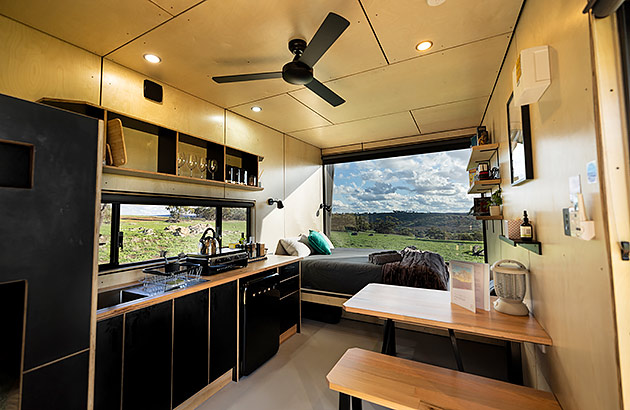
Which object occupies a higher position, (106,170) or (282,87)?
(282,87)

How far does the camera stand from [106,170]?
2.09 m

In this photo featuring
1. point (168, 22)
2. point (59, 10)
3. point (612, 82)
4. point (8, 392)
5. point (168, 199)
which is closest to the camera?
point (612, 82)

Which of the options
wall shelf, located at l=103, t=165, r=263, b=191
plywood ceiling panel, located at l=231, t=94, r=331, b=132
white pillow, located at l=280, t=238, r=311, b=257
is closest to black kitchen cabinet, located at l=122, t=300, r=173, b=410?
wall shelf, located at l=103, t=165, r=263, b=191

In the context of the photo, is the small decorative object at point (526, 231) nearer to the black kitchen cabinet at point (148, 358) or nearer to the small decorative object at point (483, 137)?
the small decorative object at point (483, 137)

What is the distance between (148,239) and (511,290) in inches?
115

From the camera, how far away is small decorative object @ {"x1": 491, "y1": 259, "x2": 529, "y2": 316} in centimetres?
166

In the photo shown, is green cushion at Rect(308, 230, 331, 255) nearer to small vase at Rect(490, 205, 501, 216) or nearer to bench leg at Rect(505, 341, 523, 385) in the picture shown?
small vase at Rect(490, 205, 501, 216)

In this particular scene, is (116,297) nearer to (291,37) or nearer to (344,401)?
(344,401)

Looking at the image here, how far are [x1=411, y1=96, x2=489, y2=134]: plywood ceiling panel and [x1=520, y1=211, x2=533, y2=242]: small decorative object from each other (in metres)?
2.05

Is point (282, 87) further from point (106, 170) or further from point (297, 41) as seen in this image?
point (106, 170)

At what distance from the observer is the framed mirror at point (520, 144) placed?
1.60m

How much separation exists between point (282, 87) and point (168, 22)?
3.87ft

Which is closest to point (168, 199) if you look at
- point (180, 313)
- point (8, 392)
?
point (180, 313)

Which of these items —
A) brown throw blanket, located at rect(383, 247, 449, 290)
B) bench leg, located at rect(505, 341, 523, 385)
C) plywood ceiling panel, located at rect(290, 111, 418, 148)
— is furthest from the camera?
plywood ceiling panel, located at rect(290, 111, 418, 148)
